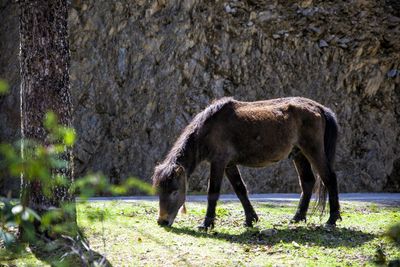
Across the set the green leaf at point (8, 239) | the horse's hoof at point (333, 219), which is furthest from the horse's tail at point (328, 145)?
the green leaf at point (8, 239)

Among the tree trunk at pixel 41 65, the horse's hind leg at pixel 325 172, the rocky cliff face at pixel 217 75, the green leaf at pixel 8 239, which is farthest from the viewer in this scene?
the rocky cliff face at pixel 217 75

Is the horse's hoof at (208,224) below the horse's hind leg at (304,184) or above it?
below

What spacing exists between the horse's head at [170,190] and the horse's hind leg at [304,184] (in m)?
2.22

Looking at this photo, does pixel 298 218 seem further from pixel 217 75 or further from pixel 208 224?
pixel 217 75

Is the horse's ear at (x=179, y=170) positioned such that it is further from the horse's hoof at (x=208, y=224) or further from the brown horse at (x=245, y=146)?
the horse's hoof at (x=208, y=224)

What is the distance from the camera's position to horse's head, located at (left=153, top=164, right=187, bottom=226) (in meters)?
10.1

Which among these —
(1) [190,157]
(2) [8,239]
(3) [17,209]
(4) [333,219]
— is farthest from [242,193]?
(3) [17,209]

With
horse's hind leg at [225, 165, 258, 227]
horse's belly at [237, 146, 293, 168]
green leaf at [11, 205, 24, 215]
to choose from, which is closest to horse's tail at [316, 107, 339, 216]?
horse's belly at [237, 146, 293, 168]

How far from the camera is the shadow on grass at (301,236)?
9306 millimetres

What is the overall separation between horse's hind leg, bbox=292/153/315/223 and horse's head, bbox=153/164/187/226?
2.22 metres

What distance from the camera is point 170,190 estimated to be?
1020 cm

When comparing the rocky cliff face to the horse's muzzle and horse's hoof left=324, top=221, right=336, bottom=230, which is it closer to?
horse's hoof left=324, top=221, right=336, bottom=230

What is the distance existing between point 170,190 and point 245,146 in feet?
4.92

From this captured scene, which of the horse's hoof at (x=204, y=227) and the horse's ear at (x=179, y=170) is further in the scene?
the horse's ear at (x=179, y=170)
